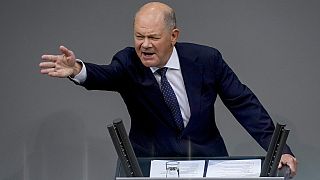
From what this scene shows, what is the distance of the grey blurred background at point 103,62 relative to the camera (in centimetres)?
326

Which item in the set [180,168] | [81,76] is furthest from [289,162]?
[81,76]

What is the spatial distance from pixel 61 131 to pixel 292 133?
100 centimetres

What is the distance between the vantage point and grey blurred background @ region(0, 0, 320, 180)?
3.26 metres

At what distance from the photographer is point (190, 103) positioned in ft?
8.05

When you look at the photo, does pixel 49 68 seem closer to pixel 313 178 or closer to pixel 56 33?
pixel 56 33

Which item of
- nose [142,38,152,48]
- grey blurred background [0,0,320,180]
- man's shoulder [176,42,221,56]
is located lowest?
grey blurred background [0,0,320,180]

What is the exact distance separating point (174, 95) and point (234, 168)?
0.48 metres

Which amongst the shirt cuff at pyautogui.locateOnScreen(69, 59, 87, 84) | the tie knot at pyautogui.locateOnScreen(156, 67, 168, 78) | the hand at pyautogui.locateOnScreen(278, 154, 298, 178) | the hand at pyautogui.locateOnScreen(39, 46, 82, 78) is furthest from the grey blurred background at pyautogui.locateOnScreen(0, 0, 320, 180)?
the hand at pyautogui.locateOnScreen(278, 154, 298, 178)

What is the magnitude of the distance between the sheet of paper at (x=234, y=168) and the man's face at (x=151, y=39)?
0.42 m

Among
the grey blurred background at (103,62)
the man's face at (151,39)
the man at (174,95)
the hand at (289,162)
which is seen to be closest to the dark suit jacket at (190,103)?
the man at (174,95)

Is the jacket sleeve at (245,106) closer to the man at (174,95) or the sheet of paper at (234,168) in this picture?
the man at (174,95)

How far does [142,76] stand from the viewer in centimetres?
246

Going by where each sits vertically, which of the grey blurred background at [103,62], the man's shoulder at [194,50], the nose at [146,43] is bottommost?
the grey blurred background at [103,62]

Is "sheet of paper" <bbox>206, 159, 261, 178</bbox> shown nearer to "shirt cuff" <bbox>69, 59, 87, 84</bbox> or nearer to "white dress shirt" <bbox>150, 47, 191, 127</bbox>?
"white dress shirt" <bbox>150, 47, 191, 127</bbox>
